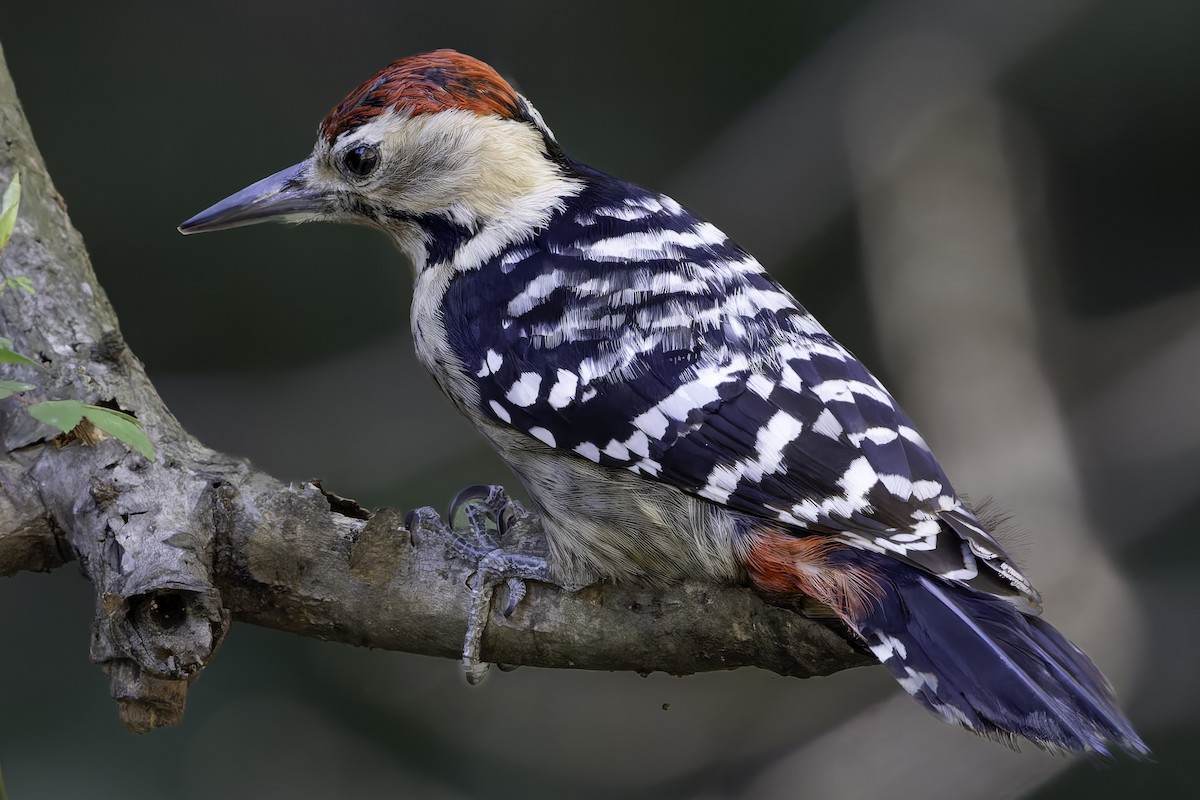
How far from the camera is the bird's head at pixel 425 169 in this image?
198 centimetres

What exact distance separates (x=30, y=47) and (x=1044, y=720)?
3609 millimetres

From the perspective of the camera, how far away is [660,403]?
5.55 feet

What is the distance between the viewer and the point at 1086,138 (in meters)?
3.82

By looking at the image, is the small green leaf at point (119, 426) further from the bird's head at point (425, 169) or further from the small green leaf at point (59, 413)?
the bird's head at point (425, 169)

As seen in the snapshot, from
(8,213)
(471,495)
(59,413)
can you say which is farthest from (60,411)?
(471,495)

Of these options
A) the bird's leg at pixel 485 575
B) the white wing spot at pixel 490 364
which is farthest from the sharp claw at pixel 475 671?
the white wing spot at pixel 490 364

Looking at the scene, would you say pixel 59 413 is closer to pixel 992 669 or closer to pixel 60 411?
pixel 60 411

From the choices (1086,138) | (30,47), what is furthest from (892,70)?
(30,47)

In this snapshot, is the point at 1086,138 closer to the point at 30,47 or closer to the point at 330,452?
the point at 330,452

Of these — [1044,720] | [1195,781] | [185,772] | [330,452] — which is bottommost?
[185,772]

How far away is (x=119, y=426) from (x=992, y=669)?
1044mm

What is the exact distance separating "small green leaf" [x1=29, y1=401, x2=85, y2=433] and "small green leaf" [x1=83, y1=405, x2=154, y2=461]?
29 millimetres

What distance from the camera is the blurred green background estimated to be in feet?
10.9

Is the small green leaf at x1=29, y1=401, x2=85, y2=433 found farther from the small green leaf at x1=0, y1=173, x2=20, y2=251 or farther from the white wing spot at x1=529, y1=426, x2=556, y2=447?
the white wing spot at x1=529, y1=426, x2=556, y2=447
